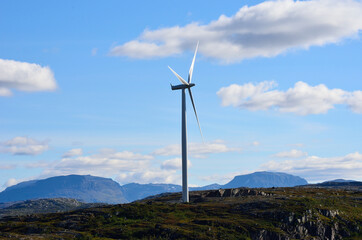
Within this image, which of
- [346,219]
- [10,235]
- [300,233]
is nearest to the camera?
[10,235]

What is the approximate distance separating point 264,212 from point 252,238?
22.2m

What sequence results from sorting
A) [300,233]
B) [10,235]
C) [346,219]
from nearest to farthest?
[10,235] < [300,233] < [346,219]

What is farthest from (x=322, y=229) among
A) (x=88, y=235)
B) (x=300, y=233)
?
(x=88, y=235)

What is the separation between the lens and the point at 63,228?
18662 centimetres

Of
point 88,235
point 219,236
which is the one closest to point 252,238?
point 219,236

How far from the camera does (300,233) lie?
604 feet

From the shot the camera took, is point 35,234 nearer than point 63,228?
Yes

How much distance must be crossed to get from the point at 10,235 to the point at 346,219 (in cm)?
11802

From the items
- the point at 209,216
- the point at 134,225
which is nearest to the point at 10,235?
the point at 134,225

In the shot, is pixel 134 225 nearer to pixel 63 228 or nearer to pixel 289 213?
pixel 63 228

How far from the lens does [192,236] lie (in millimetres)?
167125

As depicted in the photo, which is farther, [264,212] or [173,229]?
[264,212]

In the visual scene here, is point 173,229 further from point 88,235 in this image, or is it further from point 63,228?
point 63,228

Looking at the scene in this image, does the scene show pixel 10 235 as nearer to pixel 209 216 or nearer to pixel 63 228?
pixel 63 228
